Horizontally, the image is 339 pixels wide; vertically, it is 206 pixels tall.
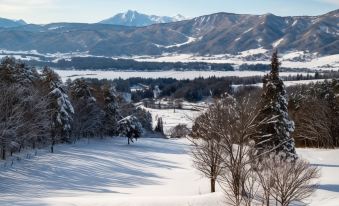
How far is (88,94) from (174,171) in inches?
1312

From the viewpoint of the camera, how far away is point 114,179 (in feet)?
158

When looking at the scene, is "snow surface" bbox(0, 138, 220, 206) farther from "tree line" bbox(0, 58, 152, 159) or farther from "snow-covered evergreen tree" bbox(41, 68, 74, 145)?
"tree line" bbox(0, 58, 152, 159)

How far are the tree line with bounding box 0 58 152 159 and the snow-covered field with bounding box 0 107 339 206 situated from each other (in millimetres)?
2798

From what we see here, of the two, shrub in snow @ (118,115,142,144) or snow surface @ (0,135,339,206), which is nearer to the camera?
snow surface @ (0,135,339,206)

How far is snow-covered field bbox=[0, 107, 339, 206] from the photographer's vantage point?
1221 inches

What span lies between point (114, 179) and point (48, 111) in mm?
21348

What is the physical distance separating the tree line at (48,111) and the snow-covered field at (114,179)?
110 inches

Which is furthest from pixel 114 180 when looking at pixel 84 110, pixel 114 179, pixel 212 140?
pixel 84 110

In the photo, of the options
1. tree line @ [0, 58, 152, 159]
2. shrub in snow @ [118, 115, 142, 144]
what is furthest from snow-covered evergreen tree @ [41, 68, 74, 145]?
shrub in snow @ [118, 115, 142, 144]

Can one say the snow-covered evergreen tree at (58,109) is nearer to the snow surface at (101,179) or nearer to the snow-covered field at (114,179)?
the snow-covered field at (114,179)

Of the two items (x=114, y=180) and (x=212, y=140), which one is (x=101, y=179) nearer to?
(x=114, y=180)

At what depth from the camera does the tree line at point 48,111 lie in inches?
2029

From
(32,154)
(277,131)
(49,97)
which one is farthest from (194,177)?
(49,97)

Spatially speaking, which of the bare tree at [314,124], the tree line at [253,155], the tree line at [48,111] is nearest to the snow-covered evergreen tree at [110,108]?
the tree line at [48,111]
